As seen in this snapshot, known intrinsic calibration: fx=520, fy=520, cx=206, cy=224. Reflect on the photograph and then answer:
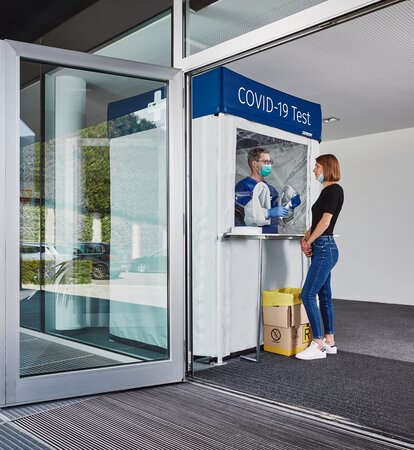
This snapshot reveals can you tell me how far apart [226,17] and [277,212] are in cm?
164

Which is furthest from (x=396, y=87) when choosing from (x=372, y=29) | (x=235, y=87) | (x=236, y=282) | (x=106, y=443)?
(x=106, y=443)

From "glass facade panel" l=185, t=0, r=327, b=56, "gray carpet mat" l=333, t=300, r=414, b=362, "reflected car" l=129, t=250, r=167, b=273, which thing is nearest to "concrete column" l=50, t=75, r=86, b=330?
"reflected car" l=129, t=250, r=167, b=273

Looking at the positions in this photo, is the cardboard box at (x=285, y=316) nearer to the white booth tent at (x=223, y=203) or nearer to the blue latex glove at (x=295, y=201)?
the white booth tent at (x=223, y=203)

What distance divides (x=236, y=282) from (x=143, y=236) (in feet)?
3.39

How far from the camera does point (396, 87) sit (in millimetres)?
5230

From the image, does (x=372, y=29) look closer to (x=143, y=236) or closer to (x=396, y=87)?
(x=396, y=87)

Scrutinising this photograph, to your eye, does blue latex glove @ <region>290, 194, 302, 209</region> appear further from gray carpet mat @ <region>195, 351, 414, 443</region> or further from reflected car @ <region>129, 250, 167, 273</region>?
reflected car @ <region>129, 250, 167, 273</region>

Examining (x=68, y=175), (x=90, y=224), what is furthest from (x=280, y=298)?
(x=68, y=175)

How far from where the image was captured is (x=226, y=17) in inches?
120

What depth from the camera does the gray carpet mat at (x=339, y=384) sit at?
8.63 feet

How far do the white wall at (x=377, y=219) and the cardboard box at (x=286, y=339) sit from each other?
141 inches

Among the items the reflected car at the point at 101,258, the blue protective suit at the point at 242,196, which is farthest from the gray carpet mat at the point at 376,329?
the reflected car at the point at 101,258

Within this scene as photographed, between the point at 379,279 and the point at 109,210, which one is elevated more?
the point at 109,210

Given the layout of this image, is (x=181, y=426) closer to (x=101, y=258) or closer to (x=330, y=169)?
(x=101, y=258)
